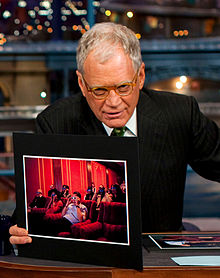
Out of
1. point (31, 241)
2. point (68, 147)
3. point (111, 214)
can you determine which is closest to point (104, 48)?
point (68, 147)

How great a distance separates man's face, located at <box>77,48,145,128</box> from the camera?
133 cm

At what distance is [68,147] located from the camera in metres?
1.27

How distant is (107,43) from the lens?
1.34m

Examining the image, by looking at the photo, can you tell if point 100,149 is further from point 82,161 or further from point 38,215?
point 38,215

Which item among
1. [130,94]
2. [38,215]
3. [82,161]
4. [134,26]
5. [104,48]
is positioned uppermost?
[134,26]

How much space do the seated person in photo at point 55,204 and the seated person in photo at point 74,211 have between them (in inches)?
0.6

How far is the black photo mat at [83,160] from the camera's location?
1200mm

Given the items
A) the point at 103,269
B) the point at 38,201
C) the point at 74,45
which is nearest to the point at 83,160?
the point at 38,201

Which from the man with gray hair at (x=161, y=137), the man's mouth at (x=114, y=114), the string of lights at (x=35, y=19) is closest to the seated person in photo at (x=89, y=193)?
the man's mouth at (x=114, y=114)

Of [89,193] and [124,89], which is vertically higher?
[124,89]

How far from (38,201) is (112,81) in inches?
15.0

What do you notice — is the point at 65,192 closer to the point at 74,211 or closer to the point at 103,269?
the point at 74,211

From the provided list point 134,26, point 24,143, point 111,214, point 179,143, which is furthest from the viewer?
point 134,26

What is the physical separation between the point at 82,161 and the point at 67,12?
3.63m
